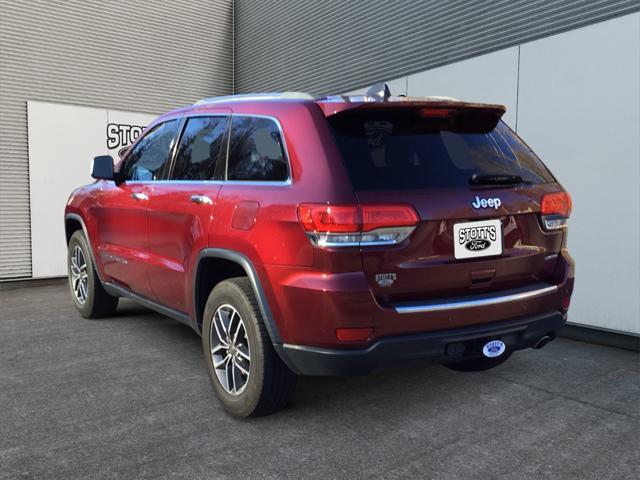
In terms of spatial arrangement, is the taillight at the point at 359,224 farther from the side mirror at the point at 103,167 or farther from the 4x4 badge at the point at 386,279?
the side mirror at the point at 103,167

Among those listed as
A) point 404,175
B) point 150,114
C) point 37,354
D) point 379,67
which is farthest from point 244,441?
point 150,114

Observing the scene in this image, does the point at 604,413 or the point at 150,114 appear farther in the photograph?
the point at 150,114

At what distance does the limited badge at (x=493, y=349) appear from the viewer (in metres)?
2.66

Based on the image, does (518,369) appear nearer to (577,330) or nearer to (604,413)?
(604,413)

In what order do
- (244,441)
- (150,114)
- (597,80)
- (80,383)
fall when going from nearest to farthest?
(244,441) < (80,383) < (597,80) < (150,114)

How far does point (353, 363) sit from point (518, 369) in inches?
79.2

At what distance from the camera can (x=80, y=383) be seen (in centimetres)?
360

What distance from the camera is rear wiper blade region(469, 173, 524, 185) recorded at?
2.69 m

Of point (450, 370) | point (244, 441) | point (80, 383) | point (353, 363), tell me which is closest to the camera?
point (353, 363)

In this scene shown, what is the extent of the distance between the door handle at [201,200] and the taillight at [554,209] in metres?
1.86

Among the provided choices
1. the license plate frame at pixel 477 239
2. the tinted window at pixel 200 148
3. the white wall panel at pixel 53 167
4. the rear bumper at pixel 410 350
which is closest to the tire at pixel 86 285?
the tinted window at pixel 200 148

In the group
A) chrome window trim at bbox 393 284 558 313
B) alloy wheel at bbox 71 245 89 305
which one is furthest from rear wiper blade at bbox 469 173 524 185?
alloy wheel at bbox 71 245 89 305

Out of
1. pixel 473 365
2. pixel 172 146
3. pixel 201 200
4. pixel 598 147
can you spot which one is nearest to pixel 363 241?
pixel 201 200

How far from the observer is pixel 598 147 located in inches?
182
